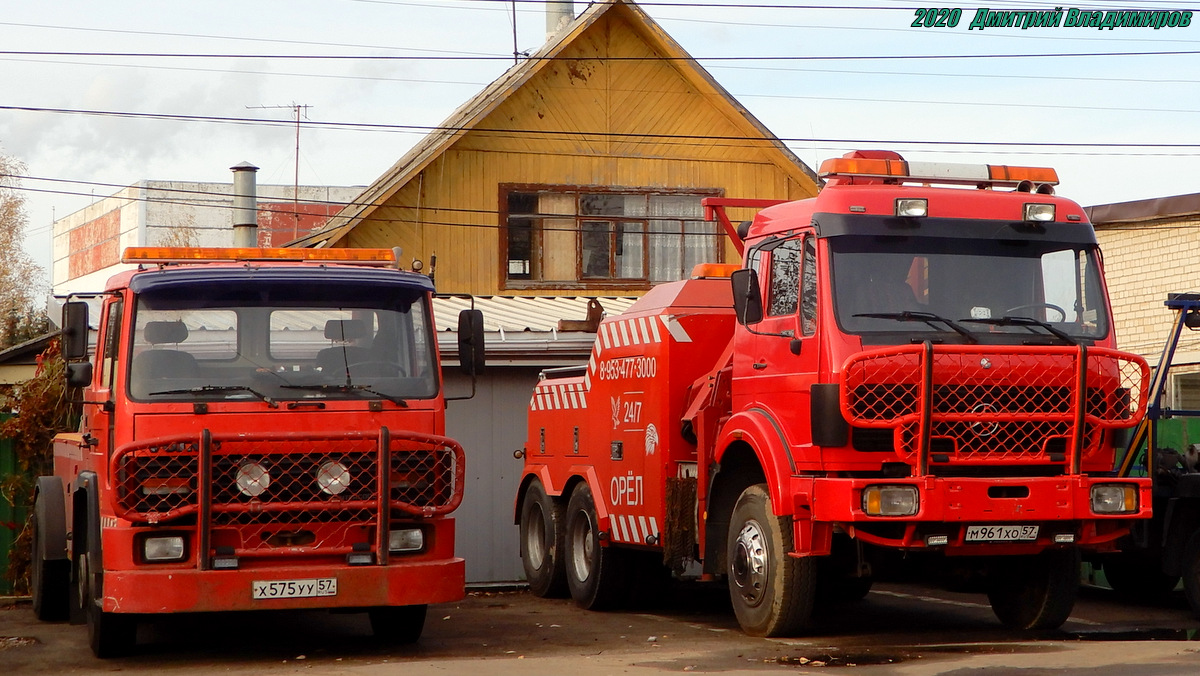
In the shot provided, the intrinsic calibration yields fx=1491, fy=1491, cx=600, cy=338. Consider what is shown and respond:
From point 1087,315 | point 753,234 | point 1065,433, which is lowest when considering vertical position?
point 1065,433

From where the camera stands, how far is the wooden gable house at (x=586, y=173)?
22.6 meters

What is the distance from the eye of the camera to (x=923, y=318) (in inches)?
386

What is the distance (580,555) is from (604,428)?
1531mm

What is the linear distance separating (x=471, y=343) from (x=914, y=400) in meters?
3.16

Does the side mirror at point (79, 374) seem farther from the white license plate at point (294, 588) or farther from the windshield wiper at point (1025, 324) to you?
the windshield wiper at point (1025, 324)

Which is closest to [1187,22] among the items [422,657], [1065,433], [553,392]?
[553,392]

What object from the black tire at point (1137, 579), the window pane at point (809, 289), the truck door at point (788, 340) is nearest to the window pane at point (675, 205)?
the black tire at point (1137, 579)

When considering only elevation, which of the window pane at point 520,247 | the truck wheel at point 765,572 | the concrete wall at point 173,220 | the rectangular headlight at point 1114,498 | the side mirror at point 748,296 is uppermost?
the concrete wall at point 173,220

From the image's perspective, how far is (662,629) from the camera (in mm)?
11969

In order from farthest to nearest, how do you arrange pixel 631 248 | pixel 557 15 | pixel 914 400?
pixel 557 15 → pixel 631 248 → pixel 914 400

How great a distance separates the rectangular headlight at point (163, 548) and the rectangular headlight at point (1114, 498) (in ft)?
19.3

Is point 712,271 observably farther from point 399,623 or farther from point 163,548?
point 163,548

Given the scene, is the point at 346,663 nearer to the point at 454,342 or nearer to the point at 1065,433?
the point at 1065,433

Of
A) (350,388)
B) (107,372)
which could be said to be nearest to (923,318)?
(350,388)
